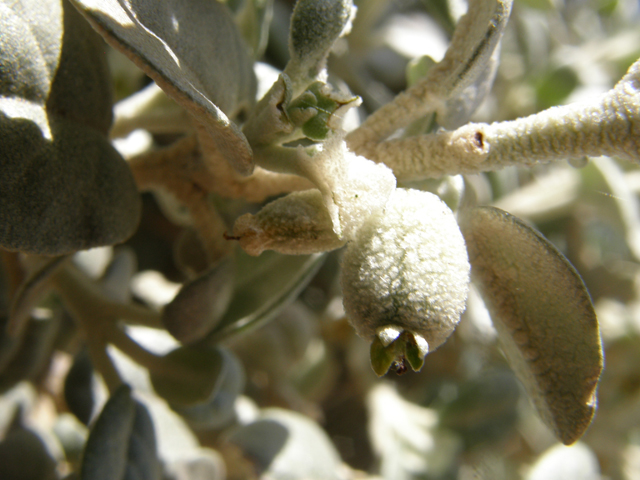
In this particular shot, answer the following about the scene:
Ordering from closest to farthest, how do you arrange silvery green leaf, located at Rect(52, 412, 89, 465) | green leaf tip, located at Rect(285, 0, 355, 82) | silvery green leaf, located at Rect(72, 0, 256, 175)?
silvery green leaf, located at Rect(72, 0, 256, 175)
green leaf tip, located at Rect(285, 0, 355, 82)
silvery green leaf, located at Rect(52, 412, 89, 465)

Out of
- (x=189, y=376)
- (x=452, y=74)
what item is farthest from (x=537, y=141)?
(x=189, y=376)

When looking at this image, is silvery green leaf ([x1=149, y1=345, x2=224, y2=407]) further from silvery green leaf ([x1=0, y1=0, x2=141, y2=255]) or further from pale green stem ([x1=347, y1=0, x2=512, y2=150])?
pale green stem ([x1=347, y1=0, x2=512, y2=150])

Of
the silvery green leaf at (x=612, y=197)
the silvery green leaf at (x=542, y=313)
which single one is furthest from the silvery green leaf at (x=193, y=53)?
the silvery green leaf at (x=612, y=197)

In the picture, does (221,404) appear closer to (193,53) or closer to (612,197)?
(193,53)

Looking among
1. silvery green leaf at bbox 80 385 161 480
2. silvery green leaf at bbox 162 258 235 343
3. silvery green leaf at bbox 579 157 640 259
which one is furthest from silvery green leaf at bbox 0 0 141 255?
silvery green leaf at bbox 579 157 640 259

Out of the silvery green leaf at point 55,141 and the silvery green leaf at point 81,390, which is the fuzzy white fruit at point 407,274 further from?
Answer: the silvery green leaf at point 81,390

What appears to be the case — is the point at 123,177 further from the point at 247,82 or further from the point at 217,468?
the point at 217,468

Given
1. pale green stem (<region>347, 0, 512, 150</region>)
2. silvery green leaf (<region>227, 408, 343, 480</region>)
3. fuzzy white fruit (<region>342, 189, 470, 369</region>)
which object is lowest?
silvery green leaf (<region>227, 408, 343, 480</region>)

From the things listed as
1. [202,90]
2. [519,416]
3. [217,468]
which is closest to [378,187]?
[202,90]
